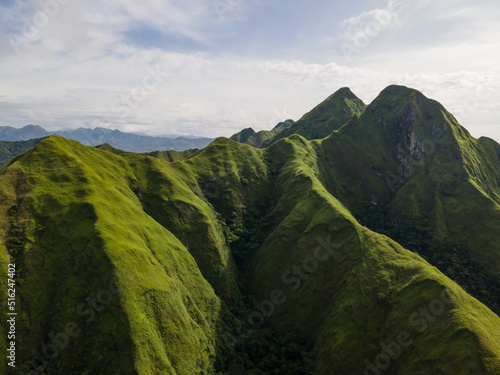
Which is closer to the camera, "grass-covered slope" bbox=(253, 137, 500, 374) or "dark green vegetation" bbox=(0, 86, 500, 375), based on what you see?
"dark green vegetation" bbox=(0, 86, 500, 375)

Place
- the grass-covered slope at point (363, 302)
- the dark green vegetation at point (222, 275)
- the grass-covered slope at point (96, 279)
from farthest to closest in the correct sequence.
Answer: the grass-covered slope at point (363, 302)
the dark green vegetation at point (222, 275)
the grass-covered slope at point (96, 279)

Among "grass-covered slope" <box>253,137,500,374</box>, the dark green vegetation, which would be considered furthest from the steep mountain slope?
"grass-covered slope" <box>253,137,500,374</box>

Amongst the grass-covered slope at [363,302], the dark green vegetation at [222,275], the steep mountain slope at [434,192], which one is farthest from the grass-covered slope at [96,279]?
the steep mountain slope at [434,192]

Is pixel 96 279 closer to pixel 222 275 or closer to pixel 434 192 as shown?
pixel 222 275

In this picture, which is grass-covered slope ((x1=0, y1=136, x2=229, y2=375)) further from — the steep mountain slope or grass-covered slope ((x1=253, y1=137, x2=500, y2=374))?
the steep mountain slope

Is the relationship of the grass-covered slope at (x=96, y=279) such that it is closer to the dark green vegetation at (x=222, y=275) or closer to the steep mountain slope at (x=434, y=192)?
the dark green vegetation at (x=222, y=275)

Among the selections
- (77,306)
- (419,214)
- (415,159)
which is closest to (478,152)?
(415,159)

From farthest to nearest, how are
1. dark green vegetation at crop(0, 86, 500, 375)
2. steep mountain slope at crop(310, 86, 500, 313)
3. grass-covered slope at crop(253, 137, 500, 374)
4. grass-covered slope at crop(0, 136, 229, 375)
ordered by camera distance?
steep mountain slope at crop(310, 86, 500, 313), grass-covered slope at crop(253, 137, 500, 374), dark green vegetation at crop(0, 86, 500, 375), grass-covered slope at crop(0, 136, 229, 375)

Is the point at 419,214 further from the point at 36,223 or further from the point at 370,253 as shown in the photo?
the point at 36,223
